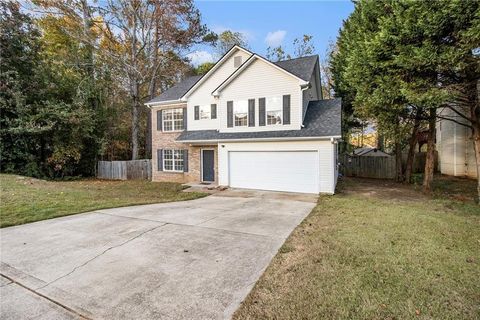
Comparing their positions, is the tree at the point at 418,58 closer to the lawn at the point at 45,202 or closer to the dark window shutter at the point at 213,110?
the dark window shutter at the point at 213,110

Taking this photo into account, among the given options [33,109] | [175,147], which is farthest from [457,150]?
[33,109]

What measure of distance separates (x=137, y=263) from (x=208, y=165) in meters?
10.5

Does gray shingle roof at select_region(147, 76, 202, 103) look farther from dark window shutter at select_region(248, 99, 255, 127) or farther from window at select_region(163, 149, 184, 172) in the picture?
dark window shutter at select_region(248, 99, 255, 127)

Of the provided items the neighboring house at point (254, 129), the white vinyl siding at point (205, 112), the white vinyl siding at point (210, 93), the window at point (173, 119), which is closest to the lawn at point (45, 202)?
the neighboring house at point (254, 129)

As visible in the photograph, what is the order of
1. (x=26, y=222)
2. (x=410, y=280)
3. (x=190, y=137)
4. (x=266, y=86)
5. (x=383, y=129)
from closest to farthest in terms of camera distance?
(x=410, y=280) < (x=26, y=222) < (x=383, y=129) < (x=266, y=86) < (x=190, y=137)

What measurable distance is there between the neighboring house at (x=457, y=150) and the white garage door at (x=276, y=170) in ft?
37.5

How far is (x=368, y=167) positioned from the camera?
19.0 meters

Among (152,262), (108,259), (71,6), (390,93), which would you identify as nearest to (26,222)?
(108,259)

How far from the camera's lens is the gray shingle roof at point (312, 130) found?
11.2 m

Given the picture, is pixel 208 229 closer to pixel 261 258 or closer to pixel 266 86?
pixel 261 258

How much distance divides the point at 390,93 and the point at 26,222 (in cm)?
1201

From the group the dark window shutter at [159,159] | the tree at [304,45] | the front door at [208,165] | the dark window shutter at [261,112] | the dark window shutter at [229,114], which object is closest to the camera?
the dark window shutter at [261,112]

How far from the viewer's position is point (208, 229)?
239 inches

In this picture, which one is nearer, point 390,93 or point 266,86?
point 390,93
